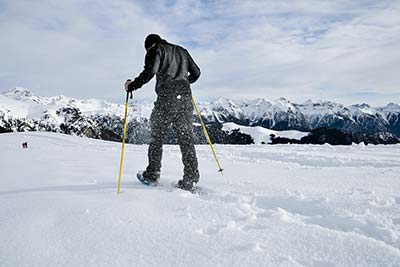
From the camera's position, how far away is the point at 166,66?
386cm

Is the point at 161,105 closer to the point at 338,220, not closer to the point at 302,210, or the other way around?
the point at 302,210

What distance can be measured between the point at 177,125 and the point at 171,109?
24cm

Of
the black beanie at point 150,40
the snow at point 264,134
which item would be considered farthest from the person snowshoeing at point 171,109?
the snow at point 264,134

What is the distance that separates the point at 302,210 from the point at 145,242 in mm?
1709

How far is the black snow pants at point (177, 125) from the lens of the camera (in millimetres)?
3887

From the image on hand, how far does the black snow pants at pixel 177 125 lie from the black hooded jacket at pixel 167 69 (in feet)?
0.42

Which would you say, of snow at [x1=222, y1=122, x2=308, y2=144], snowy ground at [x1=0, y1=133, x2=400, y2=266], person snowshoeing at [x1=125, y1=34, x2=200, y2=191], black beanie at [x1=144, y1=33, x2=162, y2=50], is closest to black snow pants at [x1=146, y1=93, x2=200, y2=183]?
person snowshoeing at [x1=125, y1=34, x2=200, y2=191]

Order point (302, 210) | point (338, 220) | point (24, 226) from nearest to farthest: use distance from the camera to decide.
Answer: point (24, 226), point (338, 220), point (302, 210)

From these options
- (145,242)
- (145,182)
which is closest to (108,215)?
(145,242)

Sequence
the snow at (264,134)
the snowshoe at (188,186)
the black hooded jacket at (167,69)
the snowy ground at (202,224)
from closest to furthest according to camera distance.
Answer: the snowy ground at (202,224) → the black hooded jacket at (167,69) → the snowshoe at (188,186) → the snow at (264,134)

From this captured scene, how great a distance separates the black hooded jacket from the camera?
11.9 ft

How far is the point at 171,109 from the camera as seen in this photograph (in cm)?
389

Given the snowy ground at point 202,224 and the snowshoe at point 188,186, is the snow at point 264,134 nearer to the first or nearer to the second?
the snowshoe at point 188,186

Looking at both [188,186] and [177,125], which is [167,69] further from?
[188,186]
